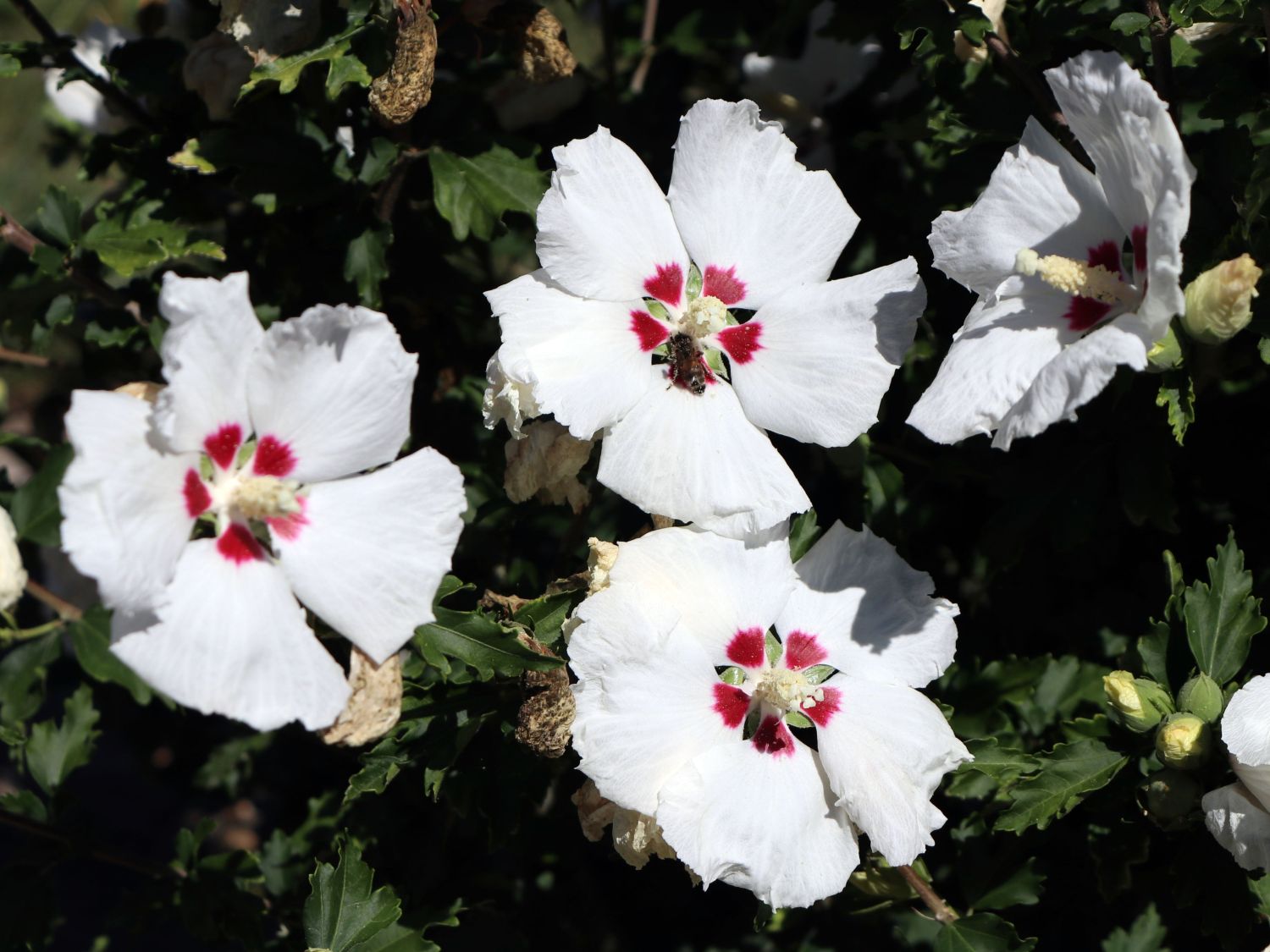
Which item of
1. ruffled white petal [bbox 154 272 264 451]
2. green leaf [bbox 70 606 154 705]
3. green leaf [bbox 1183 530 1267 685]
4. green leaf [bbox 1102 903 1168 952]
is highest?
ruffled white petal [bbox 154 272 264 451]

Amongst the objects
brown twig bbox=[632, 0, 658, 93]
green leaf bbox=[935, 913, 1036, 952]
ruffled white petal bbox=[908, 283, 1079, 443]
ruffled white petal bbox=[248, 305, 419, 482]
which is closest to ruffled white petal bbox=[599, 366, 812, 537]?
ruffled white petal bbox=[908, 283, 1079, 443]

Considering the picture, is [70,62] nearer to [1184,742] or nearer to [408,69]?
[408,69]

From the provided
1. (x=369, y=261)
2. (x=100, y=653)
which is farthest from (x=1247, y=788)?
(x=100, y=653)

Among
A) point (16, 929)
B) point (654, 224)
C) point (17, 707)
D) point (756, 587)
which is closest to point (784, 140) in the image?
point (654, 224)

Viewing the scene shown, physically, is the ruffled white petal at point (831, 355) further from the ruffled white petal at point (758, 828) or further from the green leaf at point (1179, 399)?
the ruffled white petal at point (758, 828)

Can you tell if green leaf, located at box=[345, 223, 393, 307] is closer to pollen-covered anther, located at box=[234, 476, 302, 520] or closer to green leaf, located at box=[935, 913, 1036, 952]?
pollen-covered anther, located at box=[234, 476, 302, 520]

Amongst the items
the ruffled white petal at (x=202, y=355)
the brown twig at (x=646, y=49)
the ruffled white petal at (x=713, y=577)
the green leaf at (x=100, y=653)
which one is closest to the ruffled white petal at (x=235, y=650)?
the ruffled white petal at (x=202, y=355)

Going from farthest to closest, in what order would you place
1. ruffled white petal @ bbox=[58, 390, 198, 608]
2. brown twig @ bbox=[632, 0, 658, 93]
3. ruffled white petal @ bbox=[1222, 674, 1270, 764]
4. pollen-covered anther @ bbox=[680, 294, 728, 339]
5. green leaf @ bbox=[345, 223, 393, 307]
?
1. brown twig @ bbox=[632, 0, 658, 93]
2. green leaf @ bbox=[345, 223, 393, 307]
3. pollen-covered anther @ bbox=[680, 294, 728, 339]
4. ruffled white petal @ bbox=[1222, 674, 1270, 764]
5. ruffled white petal @ bbox=[58, 390, 198, 608]
